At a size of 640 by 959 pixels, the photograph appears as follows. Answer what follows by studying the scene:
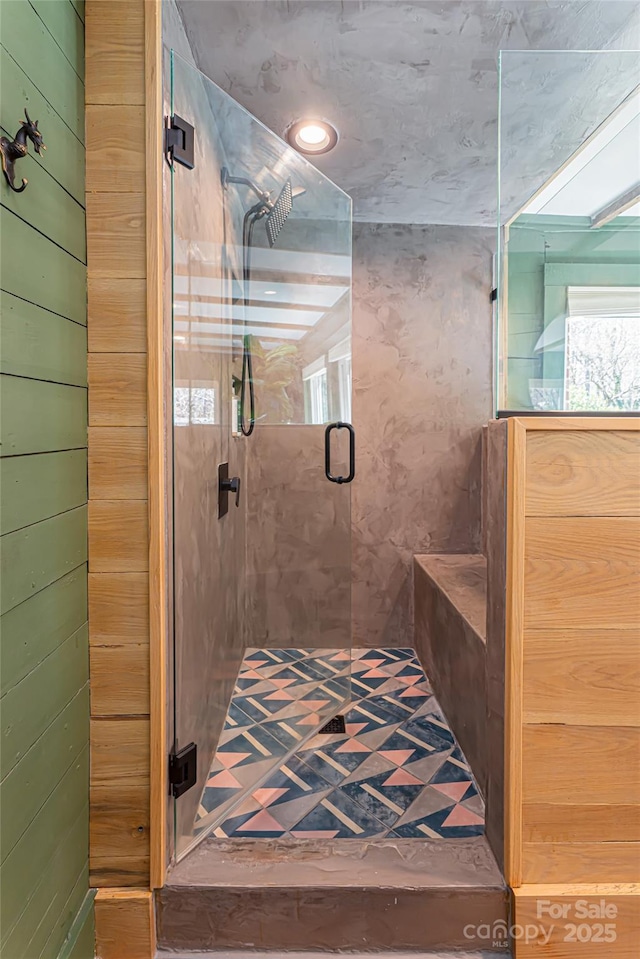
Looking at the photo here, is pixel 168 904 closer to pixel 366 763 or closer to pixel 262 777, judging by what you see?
pixel 262 777

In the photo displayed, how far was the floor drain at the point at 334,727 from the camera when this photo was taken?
2176 mm

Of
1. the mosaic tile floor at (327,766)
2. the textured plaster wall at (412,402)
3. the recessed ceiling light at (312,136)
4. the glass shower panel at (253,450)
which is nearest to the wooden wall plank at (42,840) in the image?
the glass shower panel at (253,450)

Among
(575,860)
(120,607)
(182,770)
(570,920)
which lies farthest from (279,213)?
(570,920)

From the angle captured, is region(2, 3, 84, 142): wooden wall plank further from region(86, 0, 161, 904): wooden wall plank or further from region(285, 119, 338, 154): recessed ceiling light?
region(285, 119, 338, 154): recessed ceiling light

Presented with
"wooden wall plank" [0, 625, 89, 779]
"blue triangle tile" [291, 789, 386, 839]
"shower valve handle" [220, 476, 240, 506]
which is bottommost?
"blue triangle tile" [291, 789, 386, 839]

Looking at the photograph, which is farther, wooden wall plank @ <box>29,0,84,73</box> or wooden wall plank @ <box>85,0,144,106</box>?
wooden wall plank @ <box>85,0,144,106</box>

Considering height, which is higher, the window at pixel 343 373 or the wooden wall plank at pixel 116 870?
the window at pixel 343 373

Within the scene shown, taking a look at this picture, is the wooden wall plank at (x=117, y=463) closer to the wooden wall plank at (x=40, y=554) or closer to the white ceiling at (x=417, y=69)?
the wooden wall plank at (x=40, y=554)

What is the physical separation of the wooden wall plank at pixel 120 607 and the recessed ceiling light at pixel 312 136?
191cm

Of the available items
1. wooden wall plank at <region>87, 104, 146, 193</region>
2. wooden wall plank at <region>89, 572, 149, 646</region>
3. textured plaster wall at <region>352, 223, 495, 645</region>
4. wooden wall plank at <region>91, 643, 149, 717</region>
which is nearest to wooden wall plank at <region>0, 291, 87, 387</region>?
wooden wall plank at <region>87, 104, 146, 193</region>

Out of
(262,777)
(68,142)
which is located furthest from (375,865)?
(68,142)

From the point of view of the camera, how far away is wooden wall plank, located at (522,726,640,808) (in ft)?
4.49

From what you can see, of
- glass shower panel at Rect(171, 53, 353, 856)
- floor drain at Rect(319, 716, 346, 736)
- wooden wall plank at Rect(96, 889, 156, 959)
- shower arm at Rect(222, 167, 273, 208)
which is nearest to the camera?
wooden wall plank at Rect(96, 889, 156, 959)

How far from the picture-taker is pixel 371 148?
2467 millimetres
